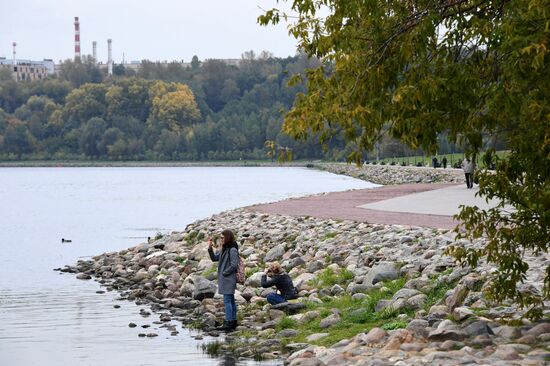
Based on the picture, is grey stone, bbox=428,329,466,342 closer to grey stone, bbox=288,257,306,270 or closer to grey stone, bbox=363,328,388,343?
grey stone, bbox=363,328,388,343

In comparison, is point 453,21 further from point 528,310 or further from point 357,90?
point 528,310

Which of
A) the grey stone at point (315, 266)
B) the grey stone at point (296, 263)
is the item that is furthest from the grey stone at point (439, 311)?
the grey stone at point (296, 263)

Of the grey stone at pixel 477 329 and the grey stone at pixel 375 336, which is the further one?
the grey stone at pixel 375 336

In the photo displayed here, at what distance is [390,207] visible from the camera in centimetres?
3509

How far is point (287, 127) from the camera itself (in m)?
11.9

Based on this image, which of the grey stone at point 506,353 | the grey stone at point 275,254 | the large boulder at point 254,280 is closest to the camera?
the grey stone at point 506,353

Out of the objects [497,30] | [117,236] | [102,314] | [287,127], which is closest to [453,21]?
[497,30]

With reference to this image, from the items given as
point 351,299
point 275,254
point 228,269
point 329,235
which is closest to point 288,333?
point 228,269

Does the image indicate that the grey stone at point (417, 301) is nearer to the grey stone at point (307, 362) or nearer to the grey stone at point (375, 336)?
the grey stone at point (375, 336)

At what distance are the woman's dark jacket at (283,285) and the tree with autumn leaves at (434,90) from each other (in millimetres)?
6929

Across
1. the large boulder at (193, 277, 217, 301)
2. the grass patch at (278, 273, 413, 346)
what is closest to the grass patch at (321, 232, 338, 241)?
the large boulder at (193, 277, 217, 301)

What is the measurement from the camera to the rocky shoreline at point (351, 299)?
1338 cm

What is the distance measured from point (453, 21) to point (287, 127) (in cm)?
203

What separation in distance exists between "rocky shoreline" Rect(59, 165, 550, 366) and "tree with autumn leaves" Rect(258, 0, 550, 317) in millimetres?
1079
